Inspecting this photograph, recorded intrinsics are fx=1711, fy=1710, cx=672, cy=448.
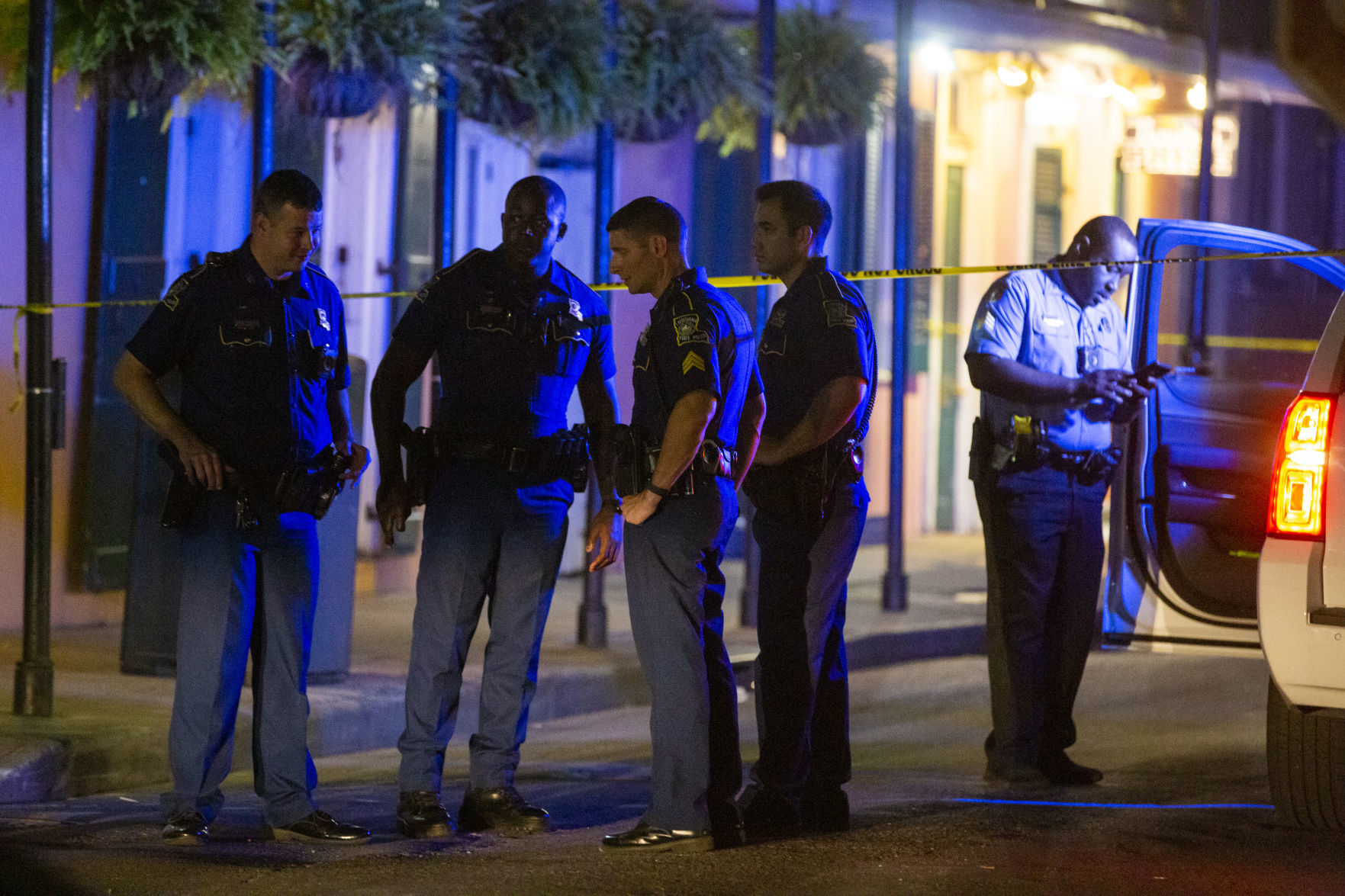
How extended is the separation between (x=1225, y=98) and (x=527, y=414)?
14997 millimetres

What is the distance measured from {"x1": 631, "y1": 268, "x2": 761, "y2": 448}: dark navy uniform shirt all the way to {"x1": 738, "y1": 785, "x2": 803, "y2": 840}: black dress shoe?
1.04 meters

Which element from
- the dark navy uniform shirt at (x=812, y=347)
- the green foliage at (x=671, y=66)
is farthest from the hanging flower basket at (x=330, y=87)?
the dark navy uniform shirt at (x=812, y=347)

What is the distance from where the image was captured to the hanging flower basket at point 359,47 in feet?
25.9

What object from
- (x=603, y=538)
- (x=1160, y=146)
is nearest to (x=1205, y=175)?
(x=1160, y=146)

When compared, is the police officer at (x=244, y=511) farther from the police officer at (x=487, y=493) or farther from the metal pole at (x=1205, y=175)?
the metal pole at (x=1205, y=175)

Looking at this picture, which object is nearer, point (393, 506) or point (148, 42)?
point (393, 506)

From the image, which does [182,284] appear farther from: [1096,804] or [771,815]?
[1096,804]

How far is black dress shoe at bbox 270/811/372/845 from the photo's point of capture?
188 inches

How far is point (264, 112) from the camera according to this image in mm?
7695

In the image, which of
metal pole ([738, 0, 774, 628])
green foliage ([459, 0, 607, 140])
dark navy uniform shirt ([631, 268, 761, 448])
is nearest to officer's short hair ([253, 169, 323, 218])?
dark navy uniform shirt ([631, 268, 761, 448])

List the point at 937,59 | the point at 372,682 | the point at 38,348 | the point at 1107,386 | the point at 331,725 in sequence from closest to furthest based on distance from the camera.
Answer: the point at 1107,386 → the point at 38,348 → the point at 331,725 → the point at 372,682 → the point at 937,59

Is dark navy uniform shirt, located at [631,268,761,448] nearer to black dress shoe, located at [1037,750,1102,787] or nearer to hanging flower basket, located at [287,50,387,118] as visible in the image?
black dress shoe, located at [1037,750,1102,787]

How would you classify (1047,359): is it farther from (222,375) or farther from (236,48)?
(236,48)

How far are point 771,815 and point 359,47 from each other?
4.60 metres
